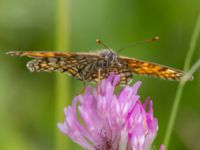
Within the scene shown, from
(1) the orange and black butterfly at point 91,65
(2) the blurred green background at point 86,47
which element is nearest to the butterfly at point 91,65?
(1) the orange and black butterfly at point 91,65

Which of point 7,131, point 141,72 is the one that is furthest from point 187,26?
point 141,72

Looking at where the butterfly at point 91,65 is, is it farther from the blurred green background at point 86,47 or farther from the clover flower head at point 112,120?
the blurred green background at point 86,47

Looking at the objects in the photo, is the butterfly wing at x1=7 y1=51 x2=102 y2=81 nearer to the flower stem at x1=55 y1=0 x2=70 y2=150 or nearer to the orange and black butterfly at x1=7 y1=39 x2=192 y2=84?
the orange and black butterfly at x1=7 y1=39 x2=192 y2=84

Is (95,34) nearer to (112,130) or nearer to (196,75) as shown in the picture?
(196,75)

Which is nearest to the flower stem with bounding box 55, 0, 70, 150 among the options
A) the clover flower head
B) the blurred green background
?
the blurred green background

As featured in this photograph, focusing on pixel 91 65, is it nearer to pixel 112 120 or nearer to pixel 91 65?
pixel 91 65
